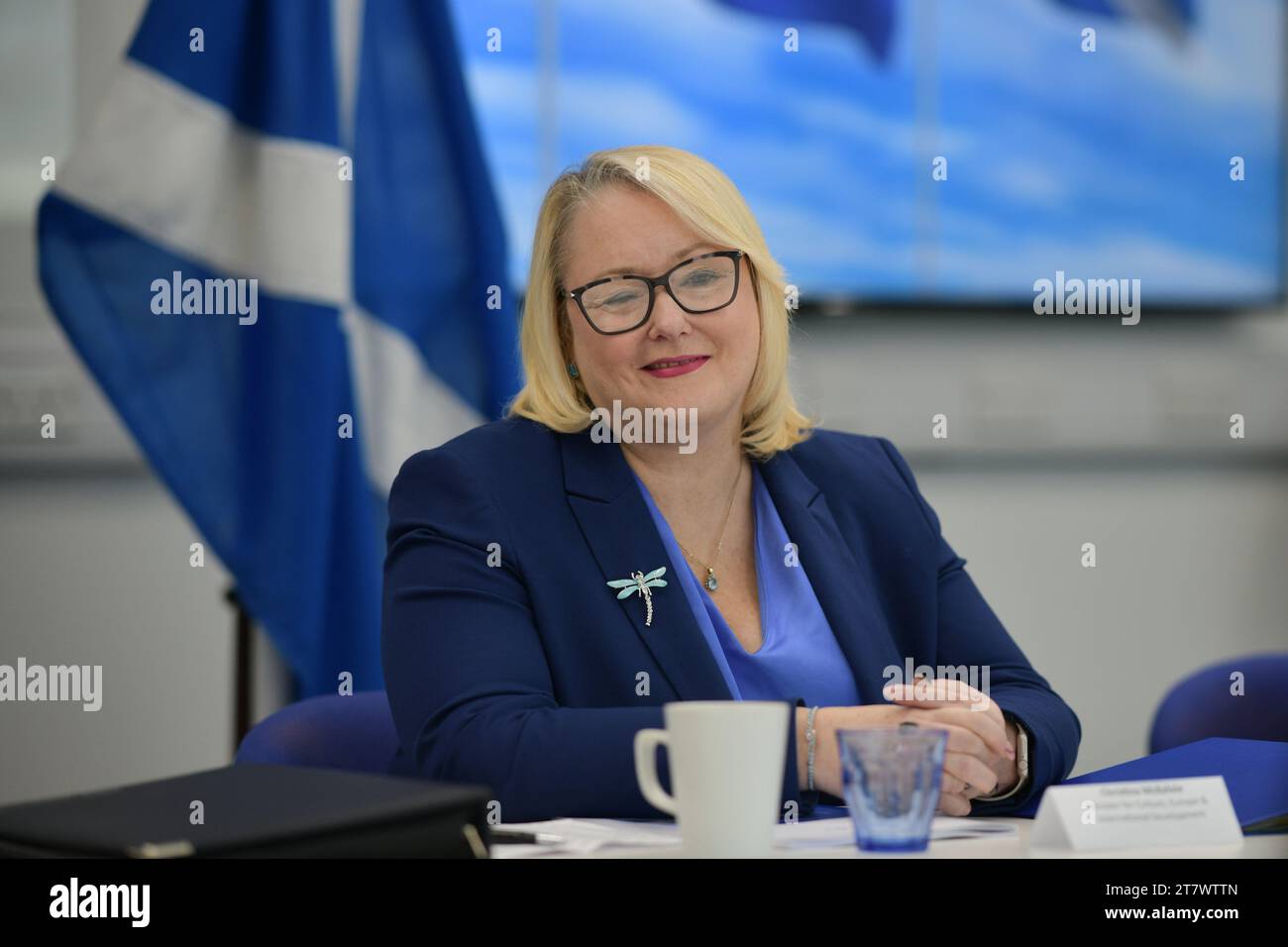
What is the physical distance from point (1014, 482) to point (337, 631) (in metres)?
1.69

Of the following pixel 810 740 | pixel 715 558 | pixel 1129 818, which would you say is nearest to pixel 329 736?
pixel 715 558

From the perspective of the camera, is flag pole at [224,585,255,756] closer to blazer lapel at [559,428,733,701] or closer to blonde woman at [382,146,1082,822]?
blonde woman at [382,146,1082,822]

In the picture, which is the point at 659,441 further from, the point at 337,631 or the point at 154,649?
the point at 154,649

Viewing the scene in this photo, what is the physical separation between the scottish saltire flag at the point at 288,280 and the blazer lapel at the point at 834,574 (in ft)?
3.08

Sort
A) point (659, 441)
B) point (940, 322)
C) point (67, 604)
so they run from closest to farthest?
point (659, 441) < point (67, 604) < point (940, 322)

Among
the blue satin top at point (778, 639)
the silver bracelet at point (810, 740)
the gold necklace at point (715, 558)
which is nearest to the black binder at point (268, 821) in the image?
the silver bracelet at point (810, 740)

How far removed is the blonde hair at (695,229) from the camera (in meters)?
1.89

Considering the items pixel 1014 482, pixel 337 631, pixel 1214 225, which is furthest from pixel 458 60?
pixel 1214 225

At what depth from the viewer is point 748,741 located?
3.41 feet

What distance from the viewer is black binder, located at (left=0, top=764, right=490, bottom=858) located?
0.85 m

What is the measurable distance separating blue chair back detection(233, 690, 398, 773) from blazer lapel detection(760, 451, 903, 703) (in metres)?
0.59

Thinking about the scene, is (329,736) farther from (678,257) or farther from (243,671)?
(243,671)

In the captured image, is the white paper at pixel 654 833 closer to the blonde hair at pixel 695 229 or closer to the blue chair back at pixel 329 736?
the blue chair back at pixel 329 736

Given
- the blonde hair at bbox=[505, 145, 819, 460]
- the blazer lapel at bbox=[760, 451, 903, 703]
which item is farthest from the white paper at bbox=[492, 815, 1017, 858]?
the blonde hair at bbox=[505, 145, 819, 460]
